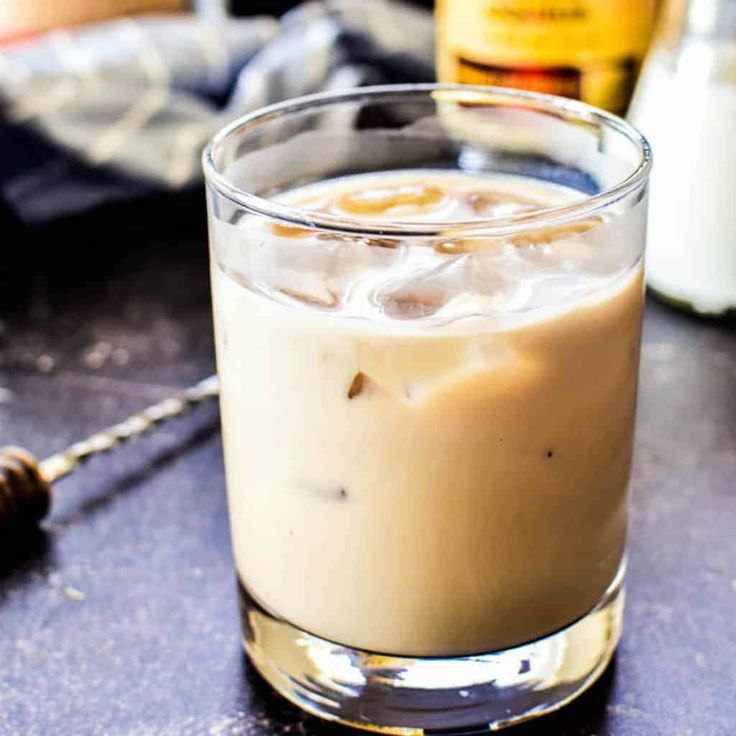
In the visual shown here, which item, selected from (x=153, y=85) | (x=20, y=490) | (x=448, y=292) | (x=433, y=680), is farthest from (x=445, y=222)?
(x=153, y=85)

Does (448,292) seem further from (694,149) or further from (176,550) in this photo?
(694,149)

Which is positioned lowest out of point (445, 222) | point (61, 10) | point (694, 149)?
point (61, 10)

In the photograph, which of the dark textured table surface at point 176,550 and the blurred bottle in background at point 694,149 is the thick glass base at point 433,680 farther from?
the blurred bottle in background at point 694,149

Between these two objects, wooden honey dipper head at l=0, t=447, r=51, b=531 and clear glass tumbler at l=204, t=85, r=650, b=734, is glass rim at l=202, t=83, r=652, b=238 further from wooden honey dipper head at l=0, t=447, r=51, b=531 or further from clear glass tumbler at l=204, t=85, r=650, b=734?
wooden honey dipper head at l=0, t=447, r=51, b=531

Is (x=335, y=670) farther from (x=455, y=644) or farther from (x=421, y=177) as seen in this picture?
(x=421, y=177)

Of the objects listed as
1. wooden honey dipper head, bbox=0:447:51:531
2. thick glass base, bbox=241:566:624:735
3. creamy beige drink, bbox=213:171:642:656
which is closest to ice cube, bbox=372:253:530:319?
creamy beige drink, bbox=213:171:642:656

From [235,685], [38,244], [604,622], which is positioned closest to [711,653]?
[604,622]
